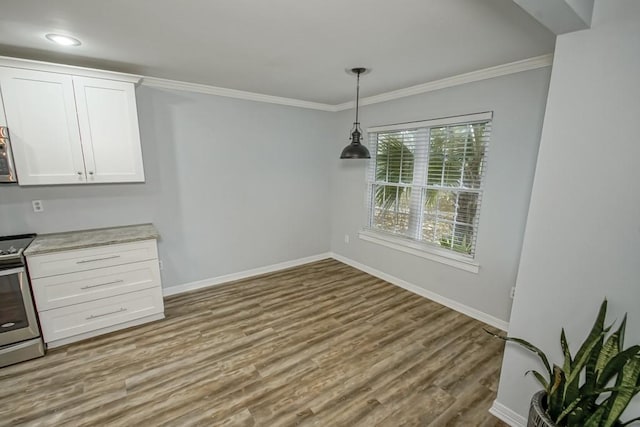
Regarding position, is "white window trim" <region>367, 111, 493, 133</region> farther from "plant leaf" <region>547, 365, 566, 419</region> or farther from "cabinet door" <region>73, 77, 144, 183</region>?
"cabinet door" <region>73, 77, 144, 183</region>

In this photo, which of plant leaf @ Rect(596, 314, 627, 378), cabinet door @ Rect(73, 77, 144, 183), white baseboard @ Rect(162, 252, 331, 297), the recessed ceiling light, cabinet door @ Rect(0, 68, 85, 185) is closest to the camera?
plant leaf @ Rect(596, 314, 627, 378)

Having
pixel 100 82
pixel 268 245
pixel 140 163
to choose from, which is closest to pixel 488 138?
pixel 268 245

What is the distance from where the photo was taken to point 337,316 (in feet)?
9.77

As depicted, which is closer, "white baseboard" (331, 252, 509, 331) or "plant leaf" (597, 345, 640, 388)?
"plant leaf" (597, 345, 640, 388)

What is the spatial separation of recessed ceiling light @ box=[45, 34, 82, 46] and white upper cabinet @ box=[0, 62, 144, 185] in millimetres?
380

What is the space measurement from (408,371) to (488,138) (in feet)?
7.58

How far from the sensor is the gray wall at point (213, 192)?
2879 mm

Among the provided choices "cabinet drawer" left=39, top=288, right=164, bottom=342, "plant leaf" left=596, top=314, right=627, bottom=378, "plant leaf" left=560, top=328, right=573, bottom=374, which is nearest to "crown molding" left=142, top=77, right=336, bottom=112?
"cabinet drawer" left=39, top=288, right=164, bottom=342

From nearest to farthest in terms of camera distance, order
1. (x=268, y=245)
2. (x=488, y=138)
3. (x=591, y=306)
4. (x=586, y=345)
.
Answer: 1. (x=586, y=345)
2. (x=591, y=306)
3. (x=488, y=138)
4. (x=268, y=245)

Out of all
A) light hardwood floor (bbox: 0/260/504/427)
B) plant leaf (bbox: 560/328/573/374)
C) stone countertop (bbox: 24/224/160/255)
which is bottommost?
light hardwood floor (bbox: 0/260/504/427)

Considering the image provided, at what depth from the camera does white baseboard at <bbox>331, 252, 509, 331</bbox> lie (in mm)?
2844

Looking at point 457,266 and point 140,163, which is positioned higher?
point 140,163

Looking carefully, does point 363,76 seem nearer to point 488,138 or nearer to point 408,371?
point 488,138

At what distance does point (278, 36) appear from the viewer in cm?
196
